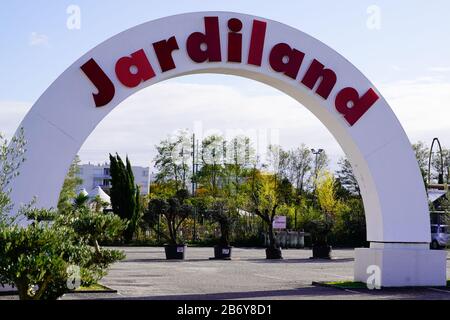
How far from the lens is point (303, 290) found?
16.5 m

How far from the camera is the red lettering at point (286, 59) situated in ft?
54.0

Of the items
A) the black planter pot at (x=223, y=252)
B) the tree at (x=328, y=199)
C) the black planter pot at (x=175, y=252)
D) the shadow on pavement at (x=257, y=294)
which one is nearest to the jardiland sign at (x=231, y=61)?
the shadow on pavement at (x=257, y=294)

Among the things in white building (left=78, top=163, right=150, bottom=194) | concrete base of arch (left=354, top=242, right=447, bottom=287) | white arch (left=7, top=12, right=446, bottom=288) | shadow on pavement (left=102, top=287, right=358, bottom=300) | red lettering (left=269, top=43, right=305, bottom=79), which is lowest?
shadow on pavement (left=102, top=287, right=358, bottom=300)

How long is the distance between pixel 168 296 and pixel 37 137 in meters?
4.29

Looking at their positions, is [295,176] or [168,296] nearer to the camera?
[168,296]

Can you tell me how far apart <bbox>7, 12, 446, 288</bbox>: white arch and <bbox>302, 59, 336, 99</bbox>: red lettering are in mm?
132

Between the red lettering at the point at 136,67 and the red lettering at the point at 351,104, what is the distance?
463 cm

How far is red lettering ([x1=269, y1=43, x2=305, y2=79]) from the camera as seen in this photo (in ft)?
54.0

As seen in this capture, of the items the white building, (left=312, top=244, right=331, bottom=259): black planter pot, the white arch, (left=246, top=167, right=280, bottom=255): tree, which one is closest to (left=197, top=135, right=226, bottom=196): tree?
(left=246, top=167, right=280, bottom=255): tree

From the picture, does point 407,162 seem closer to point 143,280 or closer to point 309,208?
point 143,280

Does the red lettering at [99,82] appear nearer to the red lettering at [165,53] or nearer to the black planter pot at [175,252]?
the red lettering at [165,53]

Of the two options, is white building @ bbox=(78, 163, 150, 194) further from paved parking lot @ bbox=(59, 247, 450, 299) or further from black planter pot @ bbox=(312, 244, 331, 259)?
paved parking lot @ bbox=(59, 247, 450, 299)

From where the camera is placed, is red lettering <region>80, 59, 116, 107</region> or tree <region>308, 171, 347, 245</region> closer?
red lettering <region>80, 59, 116, 107</region>

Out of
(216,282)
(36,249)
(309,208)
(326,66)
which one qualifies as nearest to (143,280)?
(216,282)
